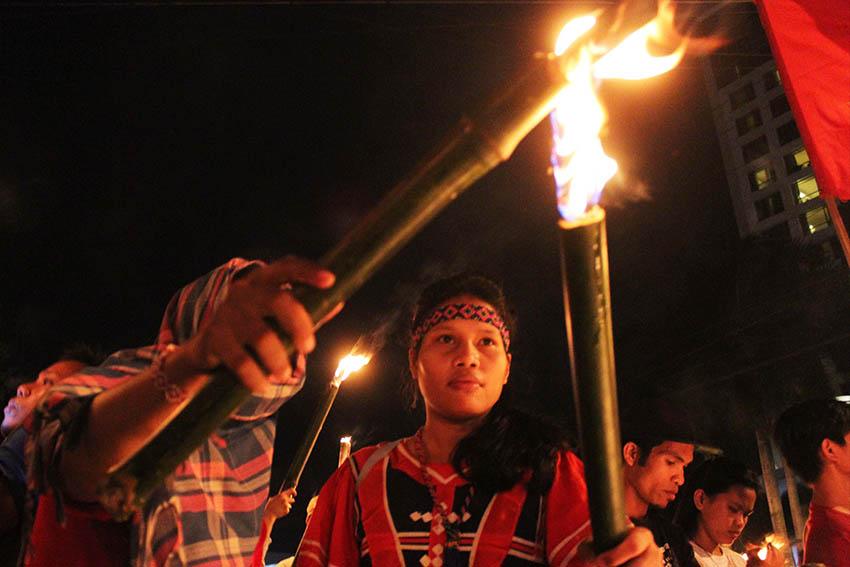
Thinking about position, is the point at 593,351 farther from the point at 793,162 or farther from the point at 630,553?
the point at 793,162

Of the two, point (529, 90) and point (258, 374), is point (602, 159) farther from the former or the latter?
point (258, 374)

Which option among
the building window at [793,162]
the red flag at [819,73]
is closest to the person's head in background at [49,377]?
the red flag at [819,73]

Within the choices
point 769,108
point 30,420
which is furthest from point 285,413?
point 769,108

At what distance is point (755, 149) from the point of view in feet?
202

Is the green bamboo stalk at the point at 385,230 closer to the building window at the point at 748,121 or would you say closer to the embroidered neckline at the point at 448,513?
the embroidered neckline at the point at 448,513

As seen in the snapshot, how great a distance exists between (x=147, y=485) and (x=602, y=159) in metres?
0.92

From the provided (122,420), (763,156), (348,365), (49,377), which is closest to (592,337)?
(122,420)

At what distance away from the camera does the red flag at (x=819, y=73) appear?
4875 millimetres

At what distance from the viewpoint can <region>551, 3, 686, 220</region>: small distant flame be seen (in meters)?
1.01

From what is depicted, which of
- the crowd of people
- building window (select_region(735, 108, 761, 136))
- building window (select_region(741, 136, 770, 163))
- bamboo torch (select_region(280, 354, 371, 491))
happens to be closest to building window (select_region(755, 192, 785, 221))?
building window (select_region(741, 136, 770, 163))

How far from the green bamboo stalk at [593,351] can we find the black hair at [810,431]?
4731mm

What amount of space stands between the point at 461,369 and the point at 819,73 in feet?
14.8

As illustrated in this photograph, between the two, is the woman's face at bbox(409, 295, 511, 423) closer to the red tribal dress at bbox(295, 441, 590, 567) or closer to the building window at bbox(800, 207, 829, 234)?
the red tribal dress at bbox(295, 441, 590, 567)

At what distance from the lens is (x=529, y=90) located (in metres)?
0.92
